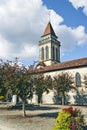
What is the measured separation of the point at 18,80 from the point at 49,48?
44.4m

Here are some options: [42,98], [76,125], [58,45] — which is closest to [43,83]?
[76,125]

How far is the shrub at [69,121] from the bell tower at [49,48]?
50.8 meters

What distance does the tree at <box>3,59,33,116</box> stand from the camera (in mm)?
21969

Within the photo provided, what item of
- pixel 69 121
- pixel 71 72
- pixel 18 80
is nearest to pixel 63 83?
pixel 71 72

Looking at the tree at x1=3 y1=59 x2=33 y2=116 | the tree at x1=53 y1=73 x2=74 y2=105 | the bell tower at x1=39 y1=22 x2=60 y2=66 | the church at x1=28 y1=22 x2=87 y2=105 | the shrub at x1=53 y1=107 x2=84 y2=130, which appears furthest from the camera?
the bell tower at x1=39 y1=22 x2=60 y2=66

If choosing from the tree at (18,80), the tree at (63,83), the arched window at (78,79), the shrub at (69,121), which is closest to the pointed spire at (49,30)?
the arched window at (78,79)

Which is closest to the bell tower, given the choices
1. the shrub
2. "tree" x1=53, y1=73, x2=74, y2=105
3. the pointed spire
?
the pointed spire

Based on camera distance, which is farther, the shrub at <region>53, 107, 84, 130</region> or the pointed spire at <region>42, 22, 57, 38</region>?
the pointed spire at <region>42, 22, 57, 38</region>

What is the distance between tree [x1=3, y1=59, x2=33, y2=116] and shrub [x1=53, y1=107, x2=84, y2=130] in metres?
9.51

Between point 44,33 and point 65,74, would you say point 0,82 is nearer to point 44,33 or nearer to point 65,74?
point 65,74

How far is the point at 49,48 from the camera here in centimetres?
6575

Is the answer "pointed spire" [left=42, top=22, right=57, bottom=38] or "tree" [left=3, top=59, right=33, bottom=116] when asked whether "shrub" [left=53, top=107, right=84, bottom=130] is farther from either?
"pointed spire" [left=42, top=22, right=57, bottom=38]

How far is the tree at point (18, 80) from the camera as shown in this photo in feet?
72.1

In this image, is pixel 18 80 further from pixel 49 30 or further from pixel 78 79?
pixel 49 30
